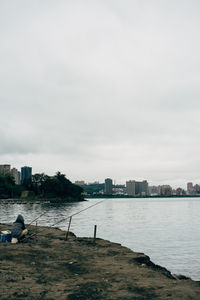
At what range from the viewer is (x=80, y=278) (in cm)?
980

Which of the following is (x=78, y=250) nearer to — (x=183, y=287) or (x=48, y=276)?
(x=48, y=276)

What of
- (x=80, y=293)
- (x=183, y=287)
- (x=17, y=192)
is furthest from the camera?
(x=17, y=192)

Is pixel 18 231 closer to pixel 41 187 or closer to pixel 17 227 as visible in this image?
→ pixel 17 227

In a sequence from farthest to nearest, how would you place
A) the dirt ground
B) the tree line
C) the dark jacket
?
the tree line < the dark jacket < the dirt ground

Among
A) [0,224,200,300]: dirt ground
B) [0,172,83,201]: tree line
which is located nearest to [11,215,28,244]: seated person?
[0,224,200,300]: dirt ground

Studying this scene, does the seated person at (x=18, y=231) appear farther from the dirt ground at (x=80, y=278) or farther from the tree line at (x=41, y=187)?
the tree line at (x=41, y=187)

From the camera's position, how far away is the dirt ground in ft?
26.1

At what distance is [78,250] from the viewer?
15547 millimetres

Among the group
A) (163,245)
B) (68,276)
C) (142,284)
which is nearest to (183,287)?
(142,284)

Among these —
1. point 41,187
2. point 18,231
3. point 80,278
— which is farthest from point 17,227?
point 41,187

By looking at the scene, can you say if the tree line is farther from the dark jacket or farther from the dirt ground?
the dirt ground

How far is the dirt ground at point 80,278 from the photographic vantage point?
26.1 feet

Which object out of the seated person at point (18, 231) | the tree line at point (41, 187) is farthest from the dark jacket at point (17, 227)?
the tree line at point (41, 187)

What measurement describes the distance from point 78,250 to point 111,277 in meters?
5.85
